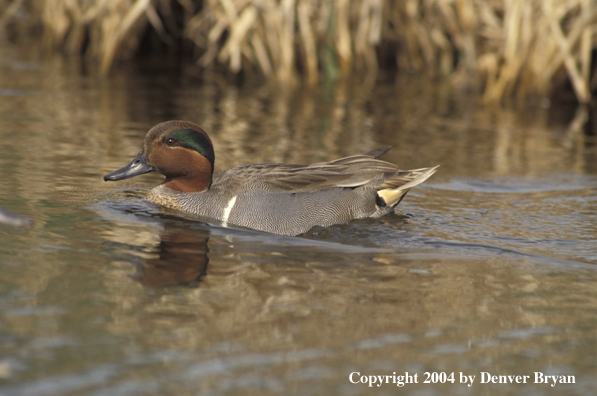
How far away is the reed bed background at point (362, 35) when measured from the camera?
410 inches

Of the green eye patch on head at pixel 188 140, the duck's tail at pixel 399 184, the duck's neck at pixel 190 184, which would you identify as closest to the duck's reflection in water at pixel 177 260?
the duck's neck at pixel 190 184

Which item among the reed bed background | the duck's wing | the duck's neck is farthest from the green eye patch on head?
the reed bed background

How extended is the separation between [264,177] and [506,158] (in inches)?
140

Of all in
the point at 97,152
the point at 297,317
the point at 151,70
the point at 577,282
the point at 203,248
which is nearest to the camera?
the point at 297,317

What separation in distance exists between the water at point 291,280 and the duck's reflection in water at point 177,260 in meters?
0.02

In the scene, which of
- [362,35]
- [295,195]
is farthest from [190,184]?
[362,35]

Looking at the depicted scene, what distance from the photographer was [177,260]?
454 centimetres

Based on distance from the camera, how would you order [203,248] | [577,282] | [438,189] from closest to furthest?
[577,282] < [203,248] < [438,189]

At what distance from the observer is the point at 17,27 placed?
52.2 ft

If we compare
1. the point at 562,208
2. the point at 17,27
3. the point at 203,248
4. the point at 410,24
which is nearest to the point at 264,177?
the point at 203,248

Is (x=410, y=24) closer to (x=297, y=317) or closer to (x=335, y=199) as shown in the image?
(x=335, y=199)

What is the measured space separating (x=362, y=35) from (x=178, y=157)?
6.57 m

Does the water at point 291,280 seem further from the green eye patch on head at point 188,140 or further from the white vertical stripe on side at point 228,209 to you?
the green eye patch on head at point 188,140

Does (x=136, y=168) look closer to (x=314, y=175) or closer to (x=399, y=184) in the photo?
(x=314, y=175)
